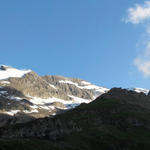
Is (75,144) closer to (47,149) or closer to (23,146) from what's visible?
(47,149)

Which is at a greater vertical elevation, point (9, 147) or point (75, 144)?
point (75, 144)

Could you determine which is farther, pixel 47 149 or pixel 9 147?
pixel 47 149

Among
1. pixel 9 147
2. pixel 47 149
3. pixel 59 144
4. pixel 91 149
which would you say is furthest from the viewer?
pixel 91 149

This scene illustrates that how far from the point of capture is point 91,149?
199625mm

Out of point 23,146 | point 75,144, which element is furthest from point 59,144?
point 23,146

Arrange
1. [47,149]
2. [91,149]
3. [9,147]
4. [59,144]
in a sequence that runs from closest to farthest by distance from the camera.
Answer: [9,147] < [47,149] < [59,144] < [91,149]

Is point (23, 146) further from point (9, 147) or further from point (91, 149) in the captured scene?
point (91, 149)

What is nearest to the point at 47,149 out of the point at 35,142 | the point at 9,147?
the point at 35,142

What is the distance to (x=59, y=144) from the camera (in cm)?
18750

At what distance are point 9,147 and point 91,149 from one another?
6764 cm

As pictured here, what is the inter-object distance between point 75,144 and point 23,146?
158 ft

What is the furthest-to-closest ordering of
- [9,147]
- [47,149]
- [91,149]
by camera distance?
1. [91,149]
2. [47,149]
3. [9,147]

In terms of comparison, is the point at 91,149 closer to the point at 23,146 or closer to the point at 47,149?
the point at 47,149

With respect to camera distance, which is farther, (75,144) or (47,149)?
(75,144)
